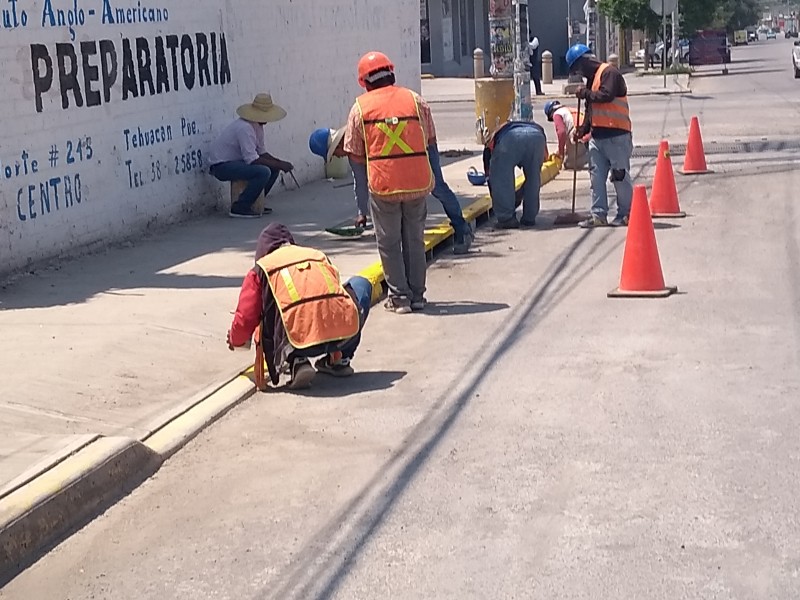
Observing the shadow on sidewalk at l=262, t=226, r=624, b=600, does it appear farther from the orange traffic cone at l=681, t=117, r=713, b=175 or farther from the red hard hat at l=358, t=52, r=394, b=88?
the orange traffic cone at l=681, t=117, r=713, b=175

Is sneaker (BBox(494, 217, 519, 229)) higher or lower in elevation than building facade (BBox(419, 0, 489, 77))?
lower

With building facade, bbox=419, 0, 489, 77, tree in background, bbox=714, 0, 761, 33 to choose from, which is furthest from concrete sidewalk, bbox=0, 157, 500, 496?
tree in background, bbox=714, 0, 761, 33

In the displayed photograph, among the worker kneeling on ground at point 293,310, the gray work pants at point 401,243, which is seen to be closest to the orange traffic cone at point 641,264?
the gray work pants at point 401,243

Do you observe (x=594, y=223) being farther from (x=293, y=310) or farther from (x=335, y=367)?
(x=293, y=310)

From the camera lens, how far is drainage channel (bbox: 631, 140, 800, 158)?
2066 cm

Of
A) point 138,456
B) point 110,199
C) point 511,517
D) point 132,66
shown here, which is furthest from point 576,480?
point 132,66

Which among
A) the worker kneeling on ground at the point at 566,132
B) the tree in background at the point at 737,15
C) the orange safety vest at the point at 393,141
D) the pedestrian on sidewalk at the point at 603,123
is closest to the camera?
the orange safety vest at the point at 393,141

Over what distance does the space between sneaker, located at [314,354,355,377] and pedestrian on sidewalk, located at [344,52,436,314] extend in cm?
193

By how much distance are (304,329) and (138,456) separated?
1460mm

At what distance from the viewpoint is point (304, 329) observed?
295 inches

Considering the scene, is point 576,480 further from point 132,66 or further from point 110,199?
point 132,66

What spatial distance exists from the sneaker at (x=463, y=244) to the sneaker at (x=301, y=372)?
473 centimetres

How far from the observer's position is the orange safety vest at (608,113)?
12883 millimetres

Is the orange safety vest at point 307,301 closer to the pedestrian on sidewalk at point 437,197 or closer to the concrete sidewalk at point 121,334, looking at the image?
the concrete sidewalk at point 121,334
